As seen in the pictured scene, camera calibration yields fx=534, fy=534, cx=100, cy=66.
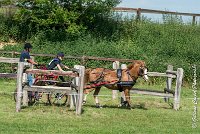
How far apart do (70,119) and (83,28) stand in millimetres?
16340

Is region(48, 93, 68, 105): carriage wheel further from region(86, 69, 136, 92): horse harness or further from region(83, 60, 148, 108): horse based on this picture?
region(86, 69, 136, 92): horse harness

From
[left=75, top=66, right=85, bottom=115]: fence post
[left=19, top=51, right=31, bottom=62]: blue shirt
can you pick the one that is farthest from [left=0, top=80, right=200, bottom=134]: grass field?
[left=19, top=51, right=31, bottom=62]: blue shirt

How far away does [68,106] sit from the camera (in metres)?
17.5

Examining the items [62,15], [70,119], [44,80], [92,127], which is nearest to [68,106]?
[44,80]

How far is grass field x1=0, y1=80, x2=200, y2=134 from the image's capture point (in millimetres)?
13352

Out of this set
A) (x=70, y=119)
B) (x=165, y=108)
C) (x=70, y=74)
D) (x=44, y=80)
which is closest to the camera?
(x=70, y=119)

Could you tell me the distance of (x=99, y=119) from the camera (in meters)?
15.4

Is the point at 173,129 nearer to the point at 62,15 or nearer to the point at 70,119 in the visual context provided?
the point at 70,119

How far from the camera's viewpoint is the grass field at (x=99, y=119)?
13.4 m

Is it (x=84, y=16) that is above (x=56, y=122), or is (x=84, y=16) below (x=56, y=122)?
above

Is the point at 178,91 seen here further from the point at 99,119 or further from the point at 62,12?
the point at 62,12

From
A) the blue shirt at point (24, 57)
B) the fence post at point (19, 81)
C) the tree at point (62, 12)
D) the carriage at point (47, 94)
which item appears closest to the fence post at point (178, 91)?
the carriage at point (47, 94)

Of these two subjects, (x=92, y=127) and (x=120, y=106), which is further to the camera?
(x=120, y=106)

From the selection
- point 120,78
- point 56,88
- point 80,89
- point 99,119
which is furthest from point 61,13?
point 99,119
